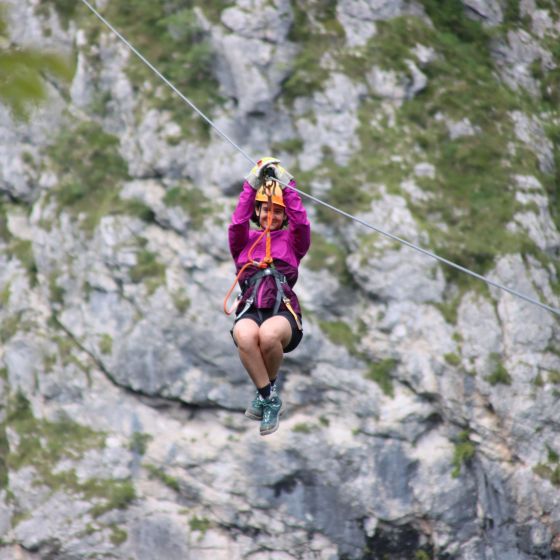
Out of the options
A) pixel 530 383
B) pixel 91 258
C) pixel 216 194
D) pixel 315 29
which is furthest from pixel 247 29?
pixel 530 383

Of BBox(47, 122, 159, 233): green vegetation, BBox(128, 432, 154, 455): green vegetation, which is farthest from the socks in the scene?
BBox(47, 122, 159, 233): green vegetation

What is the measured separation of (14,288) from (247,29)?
19.6 ft

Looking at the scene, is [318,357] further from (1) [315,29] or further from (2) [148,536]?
(1) [315,29]

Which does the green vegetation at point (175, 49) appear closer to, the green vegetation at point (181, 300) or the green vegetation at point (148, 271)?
the green vegetation at point (148, 271)

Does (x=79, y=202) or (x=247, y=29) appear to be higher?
(x=247, y=29)

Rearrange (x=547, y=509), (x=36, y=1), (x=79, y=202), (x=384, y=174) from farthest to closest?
(x=36, y=1)
(x=79, y=202)
(x=384, y=174)
(x=547, y=509)

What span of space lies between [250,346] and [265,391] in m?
0.57

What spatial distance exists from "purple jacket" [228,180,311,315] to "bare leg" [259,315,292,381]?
0.21 m

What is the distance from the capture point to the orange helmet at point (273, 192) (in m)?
6.79

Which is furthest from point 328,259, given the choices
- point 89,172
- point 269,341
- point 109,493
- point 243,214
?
point 269,341

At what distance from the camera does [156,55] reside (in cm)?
1418

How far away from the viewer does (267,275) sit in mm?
6801

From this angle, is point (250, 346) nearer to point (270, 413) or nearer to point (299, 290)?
point (270, 413)

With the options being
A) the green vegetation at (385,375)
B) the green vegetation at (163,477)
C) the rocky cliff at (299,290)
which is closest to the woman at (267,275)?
the green vegetation at (385,375)
